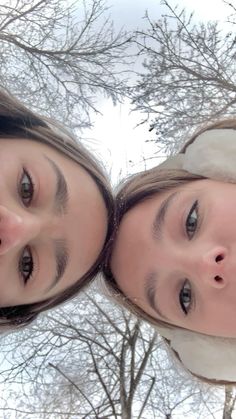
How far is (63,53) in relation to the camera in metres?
4.84

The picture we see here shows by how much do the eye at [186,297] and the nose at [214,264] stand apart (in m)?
0.09

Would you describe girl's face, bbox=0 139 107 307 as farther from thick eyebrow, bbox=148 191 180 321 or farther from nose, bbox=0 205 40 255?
thick eyebrow, bbox=148 191 180 321

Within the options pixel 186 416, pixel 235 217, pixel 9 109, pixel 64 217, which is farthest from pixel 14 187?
pixel 186 416

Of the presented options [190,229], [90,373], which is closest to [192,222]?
[190,229]

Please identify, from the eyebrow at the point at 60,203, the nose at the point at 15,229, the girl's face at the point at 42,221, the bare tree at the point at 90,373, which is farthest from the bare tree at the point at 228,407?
the nose at the point at 15,229

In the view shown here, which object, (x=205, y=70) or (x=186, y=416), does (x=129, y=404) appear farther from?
(x=205, y=70)

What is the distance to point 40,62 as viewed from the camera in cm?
489

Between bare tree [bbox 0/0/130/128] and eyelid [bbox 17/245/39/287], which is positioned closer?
eyelid [bbox 17/245/39/287]

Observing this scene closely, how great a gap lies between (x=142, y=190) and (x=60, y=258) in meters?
0.35

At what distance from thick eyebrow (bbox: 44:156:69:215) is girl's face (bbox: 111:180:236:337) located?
23 cm

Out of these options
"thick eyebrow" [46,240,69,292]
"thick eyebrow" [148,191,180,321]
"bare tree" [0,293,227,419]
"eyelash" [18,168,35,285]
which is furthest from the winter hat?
"bare tree" [0,293,227,419]

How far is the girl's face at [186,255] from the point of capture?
188cm

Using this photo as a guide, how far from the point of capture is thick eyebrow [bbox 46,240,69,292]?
1897 millimetres

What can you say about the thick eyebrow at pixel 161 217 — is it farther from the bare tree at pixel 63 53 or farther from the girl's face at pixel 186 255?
the bare tree at pixel 63 53
